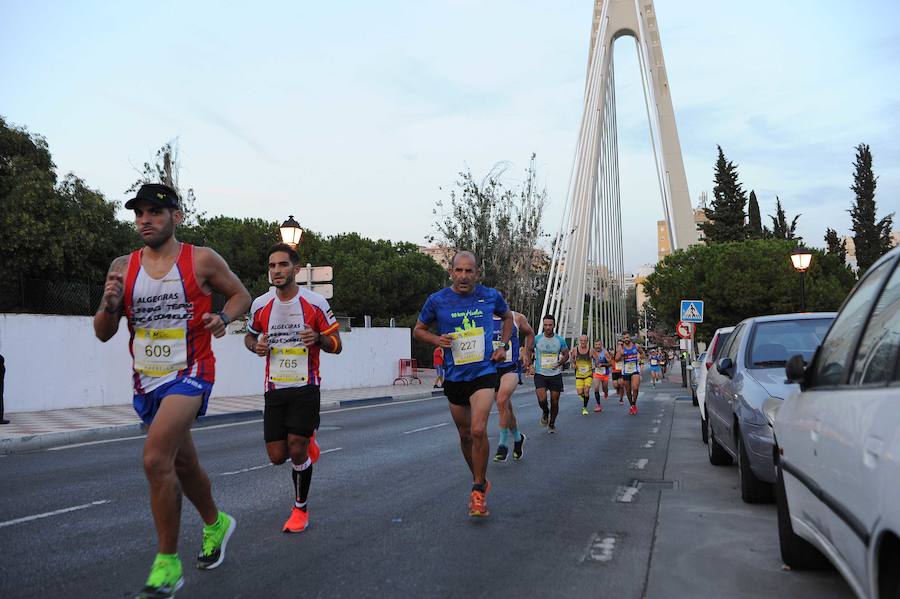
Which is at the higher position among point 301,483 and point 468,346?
point 468,346

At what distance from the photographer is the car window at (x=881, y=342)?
9.85ft

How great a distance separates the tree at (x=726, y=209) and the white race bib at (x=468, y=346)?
203 ft

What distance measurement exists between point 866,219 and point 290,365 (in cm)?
5826

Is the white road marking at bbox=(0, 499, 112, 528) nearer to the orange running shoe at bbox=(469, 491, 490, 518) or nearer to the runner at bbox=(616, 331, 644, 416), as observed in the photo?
the orange running shoe at bbox=(469, 491, 490, 518)

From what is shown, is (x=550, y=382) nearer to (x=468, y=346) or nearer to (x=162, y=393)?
(x=468, y=346)

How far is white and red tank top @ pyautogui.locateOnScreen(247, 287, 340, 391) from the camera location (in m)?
6.31

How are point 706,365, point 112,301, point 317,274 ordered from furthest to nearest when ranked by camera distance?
point 317,274
point 706,365
point 112,301

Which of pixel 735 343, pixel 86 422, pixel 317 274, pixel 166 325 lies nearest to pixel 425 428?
pixel 86 422

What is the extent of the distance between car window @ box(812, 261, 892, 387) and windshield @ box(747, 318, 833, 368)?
3.62 meters

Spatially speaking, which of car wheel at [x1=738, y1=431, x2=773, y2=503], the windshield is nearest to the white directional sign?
the windshield

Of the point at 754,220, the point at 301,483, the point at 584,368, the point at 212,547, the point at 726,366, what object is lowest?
the point at 212,547

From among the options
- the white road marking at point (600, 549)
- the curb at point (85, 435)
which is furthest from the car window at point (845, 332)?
the curb at point (85, 435)

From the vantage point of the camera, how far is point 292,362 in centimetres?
632

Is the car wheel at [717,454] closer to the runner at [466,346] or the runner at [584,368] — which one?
the runner at [466,346]
